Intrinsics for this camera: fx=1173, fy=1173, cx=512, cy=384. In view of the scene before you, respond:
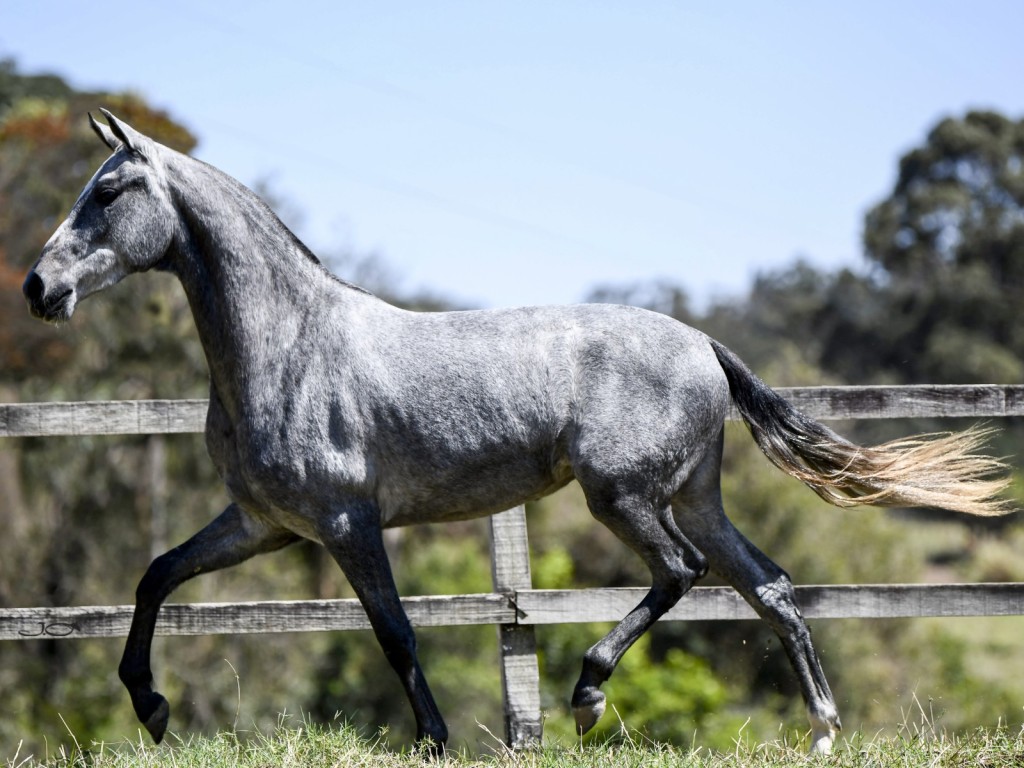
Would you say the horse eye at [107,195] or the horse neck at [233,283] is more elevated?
the horse eye at [107,195]

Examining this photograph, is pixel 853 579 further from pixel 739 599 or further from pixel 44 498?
pixel 739 599

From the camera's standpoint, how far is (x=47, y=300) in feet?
13.2

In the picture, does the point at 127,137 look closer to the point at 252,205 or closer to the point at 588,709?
the point at 252,205

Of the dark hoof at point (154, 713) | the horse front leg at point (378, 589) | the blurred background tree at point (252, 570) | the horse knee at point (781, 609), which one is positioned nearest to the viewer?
the horse front leg at point (378, 589)

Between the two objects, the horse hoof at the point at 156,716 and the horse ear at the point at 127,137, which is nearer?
the horse ear at the point at 127,137

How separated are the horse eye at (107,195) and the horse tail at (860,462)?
228cm

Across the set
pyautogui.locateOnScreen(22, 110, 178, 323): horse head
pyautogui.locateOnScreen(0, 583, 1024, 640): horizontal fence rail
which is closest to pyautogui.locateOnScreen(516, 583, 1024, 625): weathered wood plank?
pyautogui.locateOnScreen(0, 583, 1024, 640): horizontal fence rail

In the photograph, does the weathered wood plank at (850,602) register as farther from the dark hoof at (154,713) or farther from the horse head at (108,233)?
the horse head at (108,233)

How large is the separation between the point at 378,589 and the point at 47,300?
1.51m

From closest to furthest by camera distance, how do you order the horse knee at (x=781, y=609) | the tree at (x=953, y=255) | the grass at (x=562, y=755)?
the grass at (x=562, y=755), the horse knee at (x=781, y=609), the tree at (x=953, y=255)

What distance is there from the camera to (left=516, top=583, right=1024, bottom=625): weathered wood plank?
485cm

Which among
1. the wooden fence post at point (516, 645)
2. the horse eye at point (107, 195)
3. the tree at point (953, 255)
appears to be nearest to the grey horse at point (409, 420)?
the horse eye at point (107, 195)

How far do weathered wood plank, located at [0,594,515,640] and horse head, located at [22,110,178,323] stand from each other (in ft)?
4.53

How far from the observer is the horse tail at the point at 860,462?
14.6 feet
